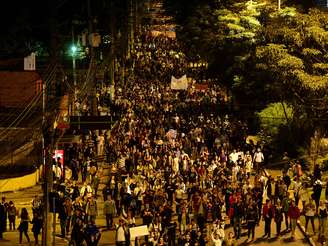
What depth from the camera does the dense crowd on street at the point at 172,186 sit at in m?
22.2

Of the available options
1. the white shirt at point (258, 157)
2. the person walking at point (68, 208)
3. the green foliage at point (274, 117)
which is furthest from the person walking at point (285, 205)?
the green foliage at point (274, 117)

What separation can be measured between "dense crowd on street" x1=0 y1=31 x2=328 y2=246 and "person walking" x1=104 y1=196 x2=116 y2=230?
0.03 metres

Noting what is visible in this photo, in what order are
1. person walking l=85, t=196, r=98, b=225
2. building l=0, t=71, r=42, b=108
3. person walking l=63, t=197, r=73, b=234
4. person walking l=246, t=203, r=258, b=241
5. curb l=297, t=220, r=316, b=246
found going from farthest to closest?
building l=0, t=71, r=42, b=108, person walking l=63, t=197, r=73, b=234, person walking l=85, t=196, r=98, b=225, curb l=297, t=220, r=316, b=246, person walking l=246, t=203, r=258, b=241

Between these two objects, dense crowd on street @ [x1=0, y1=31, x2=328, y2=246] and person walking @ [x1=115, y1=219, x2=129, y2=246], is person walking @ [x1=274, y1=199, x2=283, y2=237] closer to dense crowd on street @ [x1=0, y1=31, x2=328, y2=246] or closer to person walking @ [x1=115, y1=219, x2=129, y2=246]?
dense crowd on street @ [x1=0, y1=31, x2=328, y2=246]

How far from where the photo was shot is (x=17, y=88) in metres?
42.1

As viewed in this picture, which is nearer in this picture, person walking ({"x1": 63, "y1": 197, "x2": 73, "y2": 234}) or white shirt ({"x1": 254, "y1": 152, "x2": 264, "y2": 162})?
person walking ({"x1": 63, "y1": 197, "x2": 73, "y2": 234})

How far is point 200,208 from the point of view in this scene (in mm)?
23156

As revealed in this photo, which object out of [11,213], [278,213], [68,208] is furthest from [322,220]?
[11,213]

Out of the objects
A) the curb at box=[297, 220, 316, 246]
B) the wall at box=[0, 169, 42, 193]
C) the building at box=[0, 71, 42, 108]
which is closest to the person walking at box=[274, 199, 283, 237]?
the curb at box=[297, 220, 316, 246]

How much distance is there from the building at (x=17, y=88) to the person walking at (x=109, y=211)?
57.7 feet

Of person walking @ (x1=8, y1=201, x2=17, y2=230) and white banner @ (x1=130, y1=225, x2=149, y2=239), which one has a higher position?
white banner @ (x1=130, y1=225, x2=149, y2=239)

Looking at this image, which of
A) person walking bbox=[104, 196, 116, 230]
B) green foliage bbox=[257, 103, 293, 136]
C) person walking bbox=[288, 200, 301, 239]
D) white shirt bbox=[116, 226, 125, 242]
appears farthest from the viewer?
green foliage bbox=[257, 103, 293, 136]

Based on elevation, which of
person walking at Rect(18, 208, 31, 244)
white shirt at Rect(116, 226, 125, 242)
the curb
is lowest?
the curb

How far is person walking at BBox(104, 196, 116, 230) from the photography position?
23.9m
